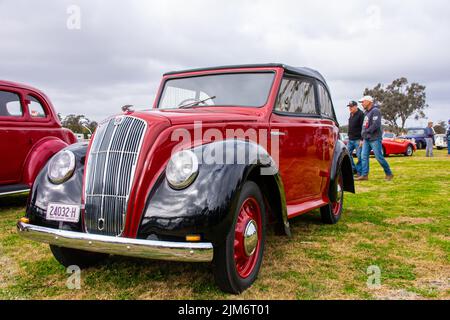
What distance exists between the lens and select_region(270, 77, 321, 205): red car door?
3.88m

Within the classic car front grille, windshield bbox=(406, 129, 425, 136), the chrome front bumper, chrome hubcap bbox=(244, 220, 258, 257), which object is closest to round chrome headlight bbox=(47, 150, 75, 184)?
Answer: the classic car front grille

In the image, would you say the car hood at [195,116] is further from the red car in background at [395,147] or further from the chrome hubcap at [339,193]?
the red car in background at [395,147]

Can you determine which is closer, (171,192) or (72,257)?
(171,192)

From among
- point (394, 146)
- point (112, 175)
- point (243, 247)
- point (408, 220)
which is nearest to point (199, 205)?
point (243, 247)

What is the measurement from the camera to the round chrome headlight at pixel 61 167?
3.01 metres

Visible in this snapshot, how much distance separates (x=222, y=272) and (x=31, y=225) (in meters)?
1.39

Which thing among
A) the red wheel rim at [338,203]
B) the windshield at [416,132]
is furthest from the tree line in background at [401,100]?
the red wheel rim at [338,203]

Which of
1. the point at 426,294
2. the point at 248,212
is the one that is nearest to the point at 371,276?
the point at 426,294

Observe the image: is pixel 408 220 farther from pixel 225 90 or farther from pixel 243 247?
pixel 243 247

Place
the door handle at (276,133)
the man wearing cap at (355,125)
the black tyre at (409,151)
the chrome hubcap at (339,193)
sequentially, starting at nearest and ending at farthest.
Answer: the door handle at (276,133), the chrome hubcap at (339,193), the man wearing cap at (355,125), the black tyre at (409,151)

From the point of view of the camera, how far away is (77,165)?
3.08 metres

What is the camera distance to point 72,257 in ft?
10.8

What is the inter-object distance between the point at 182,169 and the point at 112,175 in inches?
19.9
